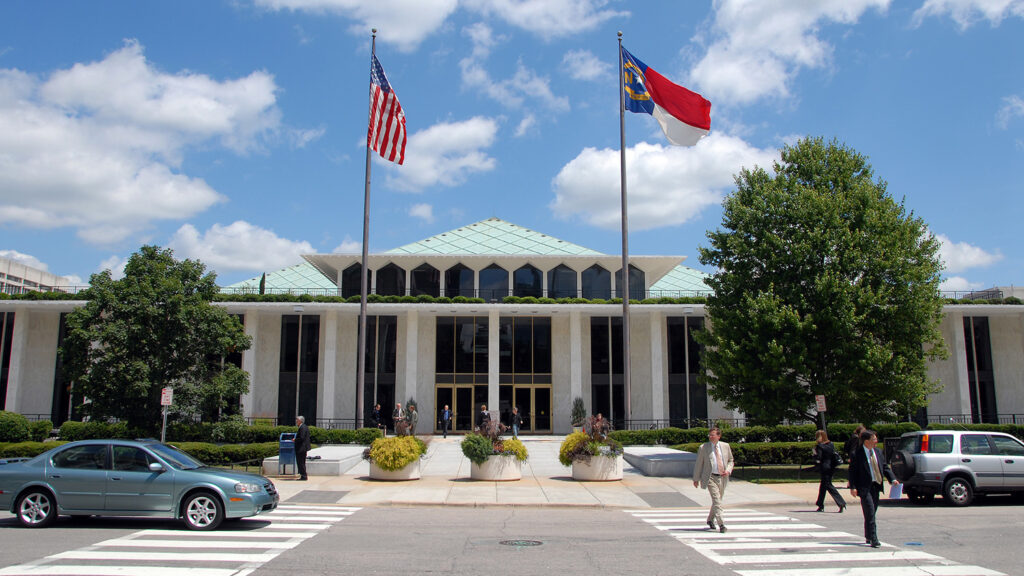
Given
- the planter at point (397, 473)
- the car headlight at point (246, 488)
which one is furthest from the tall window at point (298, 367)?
the car headlight at point (246, 488)

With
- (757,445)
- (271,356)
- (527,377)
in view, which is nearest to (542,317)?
(527,377)

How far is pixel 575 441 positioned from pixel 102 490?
11802mm

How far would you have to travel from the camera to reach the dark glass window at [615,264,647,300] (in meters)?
39.7

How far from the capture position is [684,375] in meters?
37.7

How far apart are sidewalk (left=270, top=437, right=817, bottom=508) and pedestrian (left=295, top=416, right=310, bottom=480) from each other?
366 millimetres

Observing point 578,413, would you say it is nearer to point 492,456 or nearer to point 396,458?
point 492,456

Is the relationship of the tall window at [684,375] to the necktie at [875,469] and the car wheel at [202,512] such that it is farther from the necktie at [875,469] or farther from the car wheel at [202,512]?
the car wheel at [202,512]

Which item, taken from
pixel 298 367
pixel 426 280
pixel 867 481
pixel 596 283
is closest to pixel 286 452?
pixel 867 481

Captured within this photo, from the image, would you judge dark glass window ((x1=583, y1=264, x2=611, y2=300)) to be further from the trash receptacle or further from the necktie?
the necktie

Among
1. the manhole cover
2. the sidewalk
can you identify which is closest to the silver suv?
the sidewalk

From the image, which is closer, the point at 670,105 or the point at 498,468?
the point at 498,468

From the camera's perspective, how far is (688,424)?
3559 cm

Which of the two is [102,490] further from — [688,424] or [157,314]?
[688,424]

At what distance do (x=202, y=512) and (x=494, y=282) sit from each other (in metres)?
28.7
